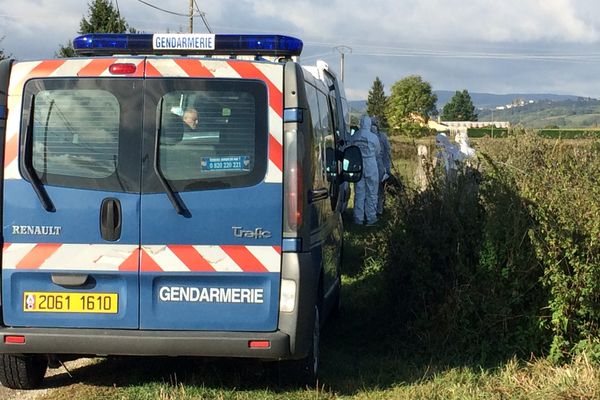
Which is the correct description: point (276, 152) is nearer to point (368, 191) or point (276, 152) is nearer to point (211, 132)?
point (211, 132)

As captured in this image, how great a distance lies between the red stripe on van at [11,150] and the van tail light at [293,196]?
5.68 feet

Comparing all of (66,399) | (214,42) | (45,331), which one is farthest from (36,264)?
(214,42)

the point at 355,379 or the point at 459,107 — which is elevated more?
the point at 459,107

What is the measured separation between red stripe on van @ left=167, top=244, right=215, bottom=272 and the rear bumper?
0.41 metres

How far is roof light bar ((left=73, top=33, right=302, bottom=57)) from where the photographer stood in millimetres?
5422

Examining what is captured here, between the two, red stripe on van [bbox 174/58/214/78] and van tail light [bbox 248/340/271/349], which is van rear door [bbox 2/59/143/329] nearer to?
red stripe on van [bbox 174/58/214/78]

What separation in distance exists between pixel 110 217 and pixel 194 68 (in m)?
1.08

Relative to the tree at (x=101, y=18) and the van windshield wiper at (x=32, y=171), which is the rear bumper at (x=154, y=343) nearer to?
the van windshield wiper at (x=32, y=171)

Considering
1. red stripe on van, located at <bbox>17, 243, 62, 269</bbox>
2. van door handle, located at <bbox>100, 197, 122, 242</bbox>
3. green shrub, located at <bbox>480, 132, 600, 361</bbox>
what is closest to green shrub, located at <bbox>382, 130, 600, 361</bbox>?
green shrub, located at <bbox>480, 132, 600, 361</bbox>

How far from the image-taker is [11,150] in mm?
4730

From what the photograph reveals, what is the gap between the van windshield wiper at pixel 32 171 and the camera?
468 cm

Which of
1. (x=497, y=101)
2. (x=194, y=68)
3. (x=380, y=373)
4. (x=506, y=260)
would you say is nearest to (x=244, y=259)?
(x=194, y=68)

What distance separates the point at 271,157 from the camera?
184 inches

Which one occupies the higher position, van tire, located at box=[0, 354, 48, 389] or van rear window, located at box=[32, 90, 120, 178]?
van rear window, located at box=[32, 90, 120, 178]
